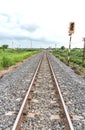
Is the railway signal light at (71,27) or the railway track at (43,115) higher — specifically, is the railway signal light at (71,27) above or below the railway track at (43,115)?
above

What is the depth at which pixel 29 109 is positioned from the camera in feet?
26.6

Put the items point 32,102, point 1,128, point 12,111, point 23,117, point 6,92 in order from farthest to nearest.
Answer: point 6,92 < point 32,102 < point 12,111 < point 23,117 < point 1,128

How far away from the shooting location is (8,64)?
2823cm

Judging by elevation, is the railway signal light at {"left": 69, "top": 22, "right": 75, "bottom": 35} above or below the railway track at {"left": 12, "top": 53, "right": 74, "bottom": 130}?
above

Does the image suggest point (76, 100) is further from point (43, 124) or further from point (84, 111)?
point (43, 124)

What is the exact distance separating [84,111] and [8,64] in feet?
67.6

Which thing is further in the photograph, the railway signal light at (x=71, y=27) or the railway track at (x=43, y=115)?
the railway signal light at (x=71, y=27)

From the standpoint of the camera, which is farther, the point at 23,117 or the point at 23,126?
the point at 23,117

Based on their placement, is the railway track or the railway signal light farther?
the railway signal light

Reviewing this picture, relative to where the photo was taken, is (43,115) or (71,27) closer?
(43,115)

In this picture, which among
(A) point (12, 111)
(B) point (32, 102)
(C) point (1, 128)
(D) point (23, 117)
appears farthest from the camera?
(B) point (32, 102)

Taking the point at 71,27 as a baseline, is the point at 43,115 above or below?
below

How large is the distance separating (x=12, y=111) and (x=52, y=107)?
1.29 meters

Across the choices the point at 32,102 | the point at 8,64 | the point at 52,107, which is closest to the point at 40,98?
the point at 32,102
